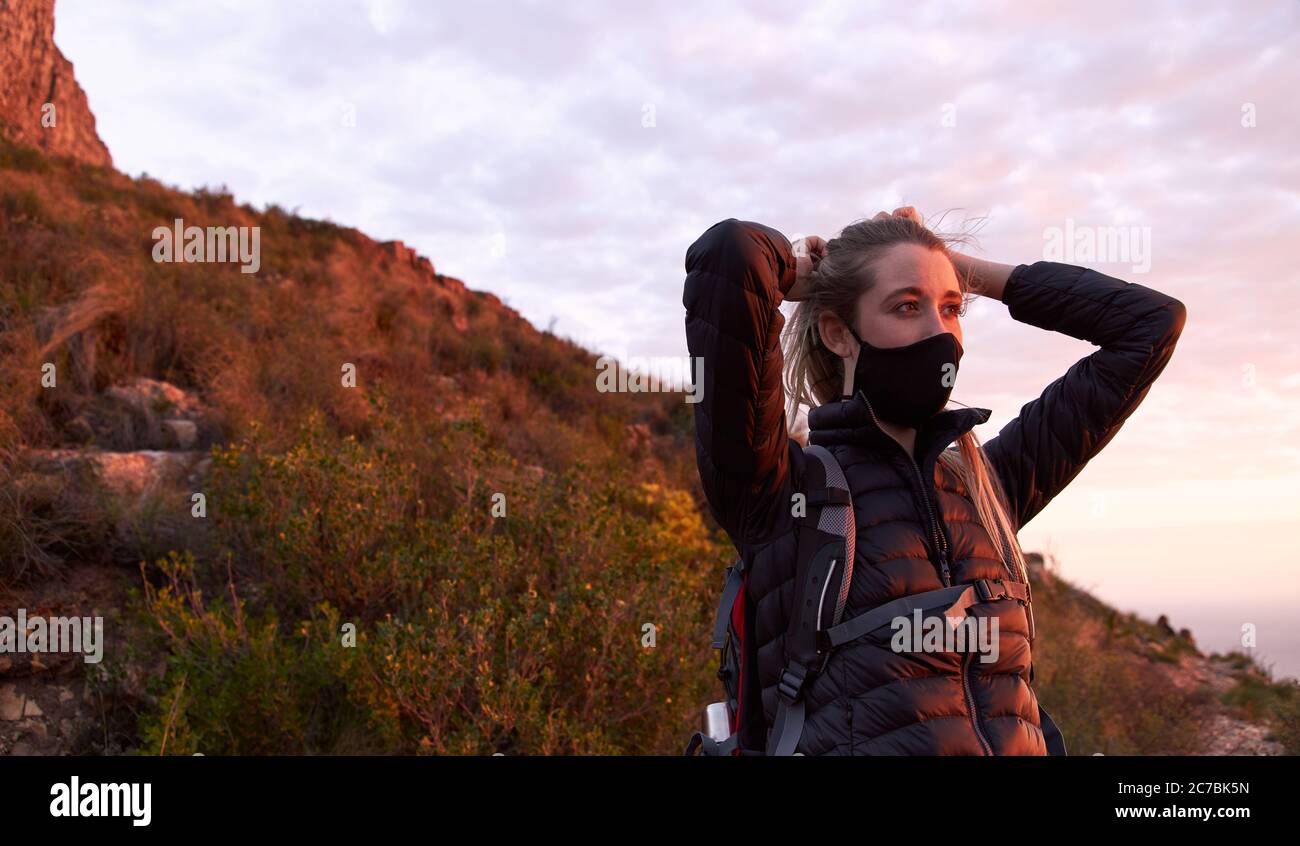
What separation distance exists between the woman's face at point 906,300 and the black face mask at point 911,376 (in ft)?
0.12

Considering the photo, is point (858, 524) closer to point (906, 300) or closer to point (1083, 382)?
point (906, 300)

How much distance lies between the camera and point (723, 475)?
5.57 ft

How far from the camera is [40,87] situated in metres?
23.4

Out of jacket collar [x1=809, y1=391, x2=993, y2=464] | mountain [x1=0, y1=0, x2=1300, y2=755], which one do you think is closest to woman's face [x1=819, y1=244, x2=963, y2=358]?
jacket collar [x1=809, y1=391, x2=993, y2=464]

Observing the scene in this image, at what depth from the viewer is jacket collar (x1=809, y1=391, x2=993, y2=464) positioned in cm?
183

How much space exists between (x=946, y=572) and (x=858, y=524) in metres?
0.21

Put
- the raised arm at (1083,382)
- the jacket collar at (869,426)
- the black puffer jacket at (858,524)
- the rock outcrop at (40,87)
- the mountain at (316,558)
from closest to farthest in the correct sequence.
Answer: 1. the black puffer jacket at (858,524)
2. the jacket collar at (869,426)
3. the raised arm at (1083,382)
4. the mountain at (316,558)
5. the rock outcrop at (40,87)

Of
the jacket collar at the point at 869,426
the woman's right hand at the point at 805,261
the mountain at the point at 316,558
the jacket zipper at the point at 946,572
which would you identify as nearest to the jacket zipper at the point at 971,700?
the jacket zipper at the point at 946,572

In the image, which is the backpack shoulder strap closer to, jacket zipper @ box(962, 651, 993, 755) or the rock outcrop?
jacket zipper @ box(962, 651, 993, 755)

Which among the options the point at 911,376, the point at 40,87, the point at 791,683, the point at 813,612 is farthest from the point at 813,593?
the point at 40,87

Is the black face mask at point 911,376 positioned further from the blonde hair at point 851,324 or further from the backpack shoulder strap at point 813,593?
the backpack shoulder strap at point 813,593

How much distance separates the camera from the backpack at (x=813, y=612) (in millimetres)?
1592

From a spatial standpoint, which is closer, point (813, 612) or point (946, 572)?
point (813, 612)

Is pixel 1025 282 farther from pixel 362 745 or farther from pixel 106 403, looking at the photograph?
pixel 106 403
